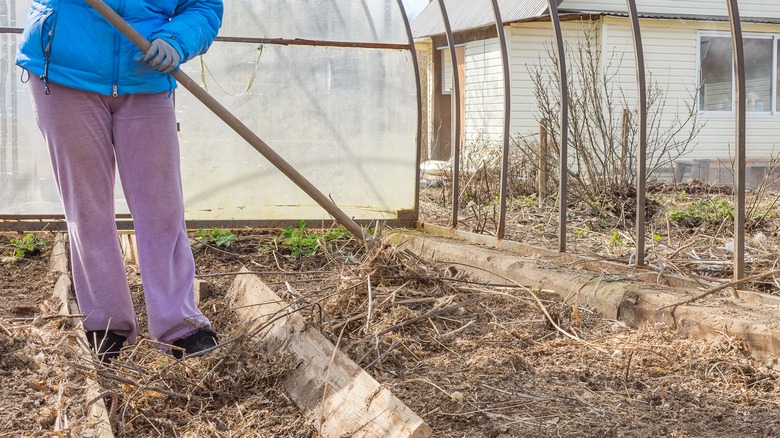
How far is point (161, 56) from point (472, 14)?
14.0 m

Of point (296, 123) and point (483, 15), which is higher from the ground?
point (483, 15)

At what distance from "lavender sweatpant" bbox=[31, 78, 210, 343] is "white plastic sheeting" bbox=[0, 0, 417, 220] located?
10.7 ft

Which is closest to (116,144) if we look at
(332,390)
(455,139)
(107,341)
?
(107,341)

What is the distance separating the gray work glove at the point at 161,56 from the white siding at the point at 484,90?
1193 centimetres

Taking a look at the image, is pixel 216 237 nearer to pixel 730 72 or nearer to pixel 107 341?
pixel 107 341

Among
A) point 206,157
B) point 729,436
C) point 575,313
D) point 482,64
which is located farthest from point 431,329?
point 482,64

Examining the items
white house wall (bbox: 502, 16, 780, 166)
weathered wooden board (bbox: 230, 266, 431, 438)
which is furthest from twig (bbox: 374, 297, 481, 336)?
white house wall (bbox: 502, 16, 780, 166)

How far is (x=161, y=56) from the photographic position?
3.08m

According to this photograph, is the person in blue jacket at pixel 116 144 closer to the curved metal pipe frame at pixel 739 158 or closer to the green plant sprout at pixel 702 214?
the curved metal pipe frame at pixel 739 158

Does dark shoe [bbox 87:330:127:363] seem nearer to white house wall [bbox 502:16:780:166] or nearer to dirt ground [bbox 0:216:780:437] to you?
dirt ground [bbox 0:216:780:437]

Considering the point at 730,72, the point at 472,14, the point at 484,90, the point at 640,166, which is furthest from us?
the point at 472,14

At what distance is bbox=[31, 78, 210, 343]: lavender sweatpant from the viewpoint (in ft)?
10.4

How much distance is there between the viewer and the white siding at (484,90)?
15273 mm

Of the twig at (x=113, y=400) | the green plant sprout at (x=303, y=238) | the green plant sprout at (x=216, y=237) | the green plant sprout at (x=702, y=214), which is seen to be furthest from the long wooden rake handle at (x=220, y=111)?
the green plant sprout at (x=702, y=214)
